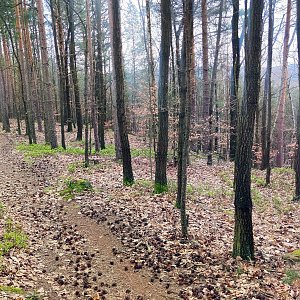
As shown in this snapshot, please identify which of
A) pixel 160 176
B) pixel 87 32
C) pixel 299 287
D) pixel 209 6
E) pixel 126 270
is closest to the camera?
pixel 299 287

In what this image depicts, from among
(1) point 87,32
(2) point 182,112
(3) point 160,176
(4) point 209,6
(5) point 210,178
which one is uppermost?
(4) point 209,6

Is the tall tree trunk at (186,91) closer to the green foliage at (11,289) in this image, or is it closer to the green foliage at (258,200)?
the green foliage at (11,289)

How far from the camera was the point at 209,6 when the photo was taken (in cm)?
2106

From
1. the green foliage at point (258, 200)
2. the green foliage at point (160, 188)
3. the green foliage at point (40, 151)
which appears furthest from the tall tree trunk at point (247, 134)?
the green foliage at point (40, 151)

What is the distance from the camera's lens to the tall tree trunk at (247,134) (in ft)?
19.1

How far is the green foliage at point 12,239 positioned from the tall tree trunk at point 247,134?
14.4 ft

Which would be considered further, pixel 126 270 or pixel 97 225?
pixel 97 225

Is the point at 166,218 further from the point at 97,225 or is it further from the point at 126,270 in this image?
the point at 126,270

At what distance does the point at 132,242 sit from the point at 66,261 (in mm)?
1468

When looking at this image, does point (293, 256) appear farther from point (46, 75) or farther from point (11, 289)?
point (46, 75)

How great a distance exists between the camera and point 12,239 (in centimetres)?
687

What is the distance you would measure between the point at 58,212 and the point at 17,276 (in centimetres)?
354

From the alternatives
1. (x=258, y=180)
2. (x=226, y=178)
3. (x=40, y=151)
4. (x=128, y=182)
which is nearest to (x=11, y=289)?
(x=128, y=182)

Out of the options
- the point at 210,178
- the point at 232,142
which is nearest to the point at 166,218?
the point at 210,178
